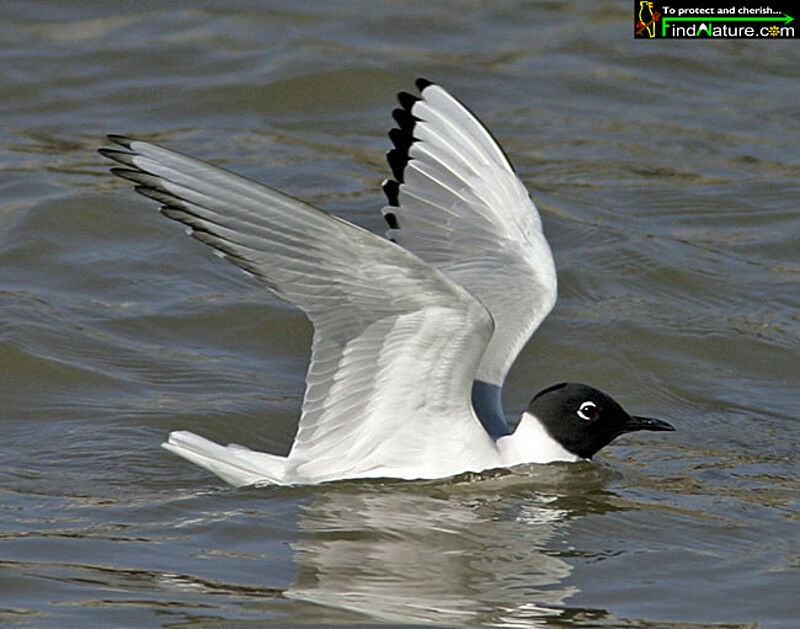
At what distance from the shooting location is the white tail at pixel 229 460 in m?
6.44

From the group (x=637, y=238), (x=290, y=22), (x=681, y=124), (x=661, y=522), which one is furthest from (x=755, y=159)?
(x=661, y=522)

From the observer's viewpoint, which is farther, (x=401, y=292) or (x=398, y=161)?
(x=398, y=161)

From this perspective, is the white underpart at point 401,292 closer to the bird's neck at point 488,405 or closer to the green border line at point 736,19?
the bird's neck at point 488,405

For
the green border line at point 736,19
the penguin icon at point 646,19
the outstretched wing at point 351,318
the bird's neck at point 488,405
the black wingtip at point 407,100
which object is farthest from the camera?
the penguin icon at point 646,19

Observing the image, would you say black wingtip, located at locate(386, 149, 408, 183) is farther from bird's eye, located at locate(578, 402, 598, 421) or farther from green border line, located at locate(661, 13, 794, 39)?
green border line, located at locate(661, 13, 794, 39)

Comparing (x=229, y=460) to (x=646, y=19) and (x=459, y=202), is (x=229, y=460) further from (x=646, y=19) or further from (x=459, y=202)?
(x=646, y=19)

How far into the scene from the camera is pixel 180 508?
255 inches

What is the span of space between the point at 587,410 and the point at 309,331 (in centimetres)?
227

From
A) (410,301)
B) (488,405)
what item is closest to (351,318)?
(410,301)

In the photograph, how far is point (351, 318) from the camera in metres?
5.91

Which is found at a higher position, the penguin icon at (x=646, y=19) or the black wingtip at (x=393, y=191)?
the penguin icon at (x=646, y=19)

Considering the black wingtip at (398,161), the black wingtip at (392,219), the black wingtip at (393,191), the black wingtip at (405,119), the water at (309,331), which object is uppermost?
the black wingtip at (405,119)

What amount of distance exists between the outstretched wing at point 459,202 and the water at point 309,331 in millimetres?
924

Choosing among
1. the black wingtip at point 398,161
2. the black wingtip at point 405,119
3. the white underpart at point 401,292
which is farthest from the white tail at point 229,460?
the black wingtip at point 405,119
